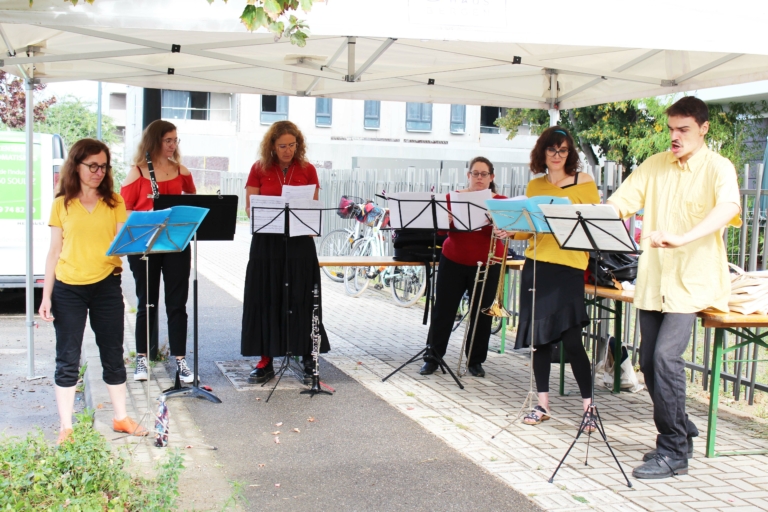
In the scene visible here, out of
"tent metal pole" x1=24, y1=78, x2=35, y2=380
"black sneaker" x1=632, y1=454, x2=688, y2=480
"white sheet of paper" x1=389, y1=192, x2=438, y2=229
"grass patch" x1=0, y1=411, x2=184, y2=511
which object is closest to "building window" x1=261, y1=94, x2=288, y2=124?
"tent metal pole" x1=24, y1=78, x2=35, y2=380

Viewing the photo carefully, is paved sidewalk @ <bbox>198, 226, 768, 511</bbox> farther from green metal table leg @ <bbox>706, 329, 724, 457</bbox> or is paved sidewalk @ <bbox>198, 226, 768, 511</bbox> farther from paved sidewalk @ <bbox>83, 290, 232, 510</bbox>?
paved sidewalk @ <bbox>83, 290, 232, 510</bbox>

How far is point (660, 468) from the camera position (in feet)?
15.7

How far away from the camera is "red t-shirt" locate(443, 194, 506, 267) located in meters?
7.05

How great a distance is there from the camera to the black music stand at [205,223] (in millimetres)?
5984

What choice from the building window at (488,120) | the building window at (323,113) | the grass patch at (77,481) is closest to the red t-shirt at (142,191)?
the grass patch at (77,481)

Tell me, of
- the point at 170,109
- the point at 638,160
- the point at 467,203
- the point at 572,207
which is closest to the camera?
the point at 572,207

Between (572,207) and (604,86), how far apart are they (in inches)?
138

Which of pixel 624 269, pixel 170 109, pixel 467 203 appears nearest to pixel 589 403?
pixel 624 269

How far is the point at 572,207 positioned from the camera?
4.74 m

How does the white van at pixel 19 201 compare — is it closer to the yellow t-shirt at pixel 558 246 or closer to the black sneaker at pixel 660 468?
the yellow t-shirt at pixel 558 246

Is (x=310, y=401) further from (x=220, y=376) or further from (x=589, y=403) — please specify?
(x=589, y=403)

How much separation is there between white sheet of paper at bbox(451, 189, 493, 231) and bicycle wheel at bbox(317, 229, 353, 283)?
24.1ft

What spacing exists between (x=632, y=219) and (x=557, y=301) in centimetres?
205

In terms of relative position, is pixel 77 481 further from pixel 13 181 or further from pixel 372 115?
pixel 372 115
